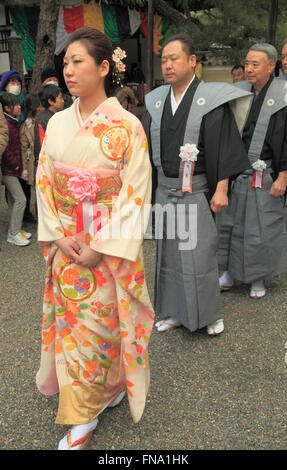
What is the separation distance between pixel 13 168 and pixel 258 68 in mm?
2889

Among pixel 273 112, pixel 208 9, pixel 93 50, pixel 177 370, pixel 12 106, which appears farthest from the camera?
pixel 208 9

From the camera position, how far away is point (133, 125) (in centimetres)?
197

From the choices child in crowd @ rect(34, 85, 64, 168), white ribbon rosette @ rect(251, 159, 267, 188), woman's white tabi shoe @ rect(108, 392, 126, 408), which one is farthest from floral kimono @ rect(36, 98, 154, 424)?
child in crowd @ rect(34, 85, 64, 168)

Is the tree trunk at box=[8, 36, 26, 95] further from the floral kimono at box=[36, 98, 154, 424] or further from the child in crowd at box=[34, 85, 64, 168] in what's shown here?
the floral kimono at box=[36, 98, 154, 424]

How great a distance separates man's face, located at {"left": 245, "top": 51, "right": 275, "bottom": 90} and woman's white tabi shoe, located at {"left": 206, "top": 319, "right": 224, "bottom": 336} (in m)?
1.85

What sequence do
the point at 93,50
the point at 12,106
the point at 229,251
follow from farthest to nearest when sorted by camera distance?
the point at 12,106 → the point at 229,251 → the point at 93,50

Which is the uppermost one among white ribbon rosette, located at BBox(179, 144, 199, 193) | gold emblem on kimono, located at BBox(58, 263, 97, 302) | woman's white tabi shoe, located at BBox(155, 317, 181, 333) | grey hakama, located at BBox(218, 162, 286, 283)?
white ribbon rosette, located at BBox(179, 144, 199, 193)

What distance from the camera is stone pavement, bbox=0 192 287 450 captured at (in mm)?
2180

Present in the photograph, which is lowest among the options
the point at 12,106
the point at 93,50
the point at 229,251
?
the point at 229,251

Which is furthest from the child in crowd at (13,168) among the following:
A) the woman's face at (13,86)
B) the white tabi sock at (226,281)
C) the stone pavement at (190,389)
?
the white tabi sock at (226,281)

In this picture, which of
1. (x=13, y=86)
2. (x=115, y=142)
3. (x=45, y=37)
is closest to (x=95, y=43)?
(x=115, y=142)

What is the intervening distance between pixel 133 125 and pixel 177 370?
155 cm
